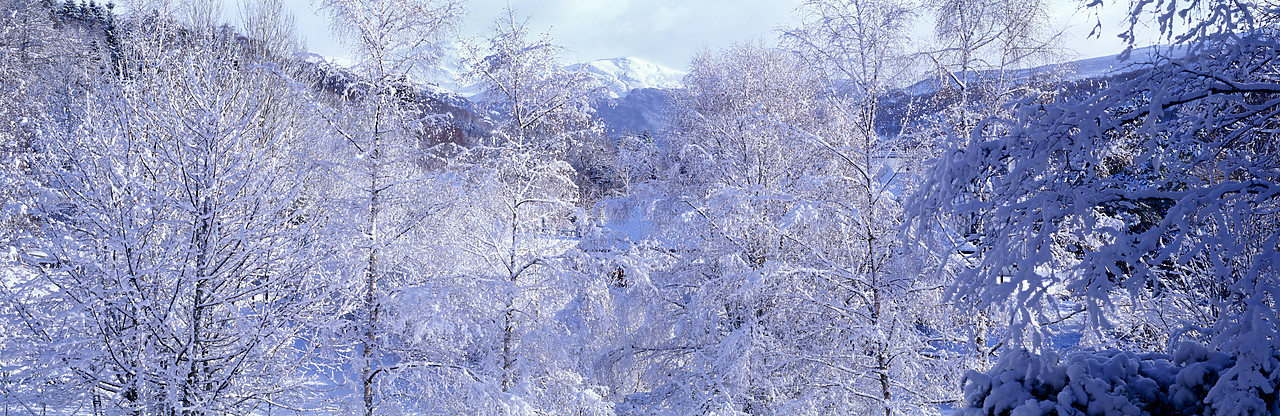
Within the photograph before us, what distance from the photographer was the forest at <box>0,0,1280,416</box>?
11.4ft

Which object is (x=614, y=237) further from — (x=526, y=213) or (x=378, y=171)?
(x=378, y=171)

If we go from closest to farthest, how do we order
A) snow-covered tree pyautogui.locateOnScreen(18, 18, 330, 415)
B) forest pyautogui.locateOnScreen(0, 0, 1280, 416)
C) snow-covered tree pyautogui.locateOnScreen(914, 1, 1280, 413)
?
snow-covered tree pyautogui.locateOnScreen(914, 1, 1280, 413) → forest pyautogui.locateOnScreen(0, 0, 1280, 416) → snow-covered tree pyautogui.locateOnScreen(18, 18, 330, 415)

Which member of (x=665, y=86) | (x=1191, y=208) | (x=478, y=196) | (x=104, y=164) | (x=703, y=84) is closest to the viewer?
(x=1191, y=208)

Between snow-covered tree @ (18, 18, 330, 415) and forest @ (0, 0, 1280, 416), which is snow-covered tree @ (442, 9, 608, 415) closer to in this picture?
forest @ (0, 0, 1280, 416)

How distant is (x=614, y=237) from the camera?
8.71 metres

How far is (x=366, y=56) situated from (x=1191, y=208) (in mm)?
7596

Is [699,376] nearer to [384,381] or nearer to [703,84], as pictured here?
[384,381]

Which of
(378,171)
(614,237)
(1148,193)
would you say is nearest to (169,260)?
(378,171)

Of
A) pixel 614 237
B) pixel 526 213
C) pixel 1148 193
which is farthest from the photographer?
pixel 614 237

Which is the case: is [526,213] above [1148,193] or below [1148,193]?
below

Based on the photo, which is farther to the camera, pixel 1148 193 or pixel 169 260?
pixel 169 260

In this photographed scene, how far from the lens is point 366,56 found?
7656 mm

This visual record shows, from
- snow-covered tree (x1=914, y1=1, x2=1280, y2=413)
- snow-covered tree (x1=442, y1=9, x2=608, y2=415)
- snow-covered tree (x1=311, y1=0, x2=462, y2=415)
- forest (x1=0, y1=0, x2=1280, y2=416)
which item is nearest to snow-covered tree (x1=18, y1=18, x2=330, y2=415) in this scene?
forest (x1=0, y1=0, x2=1280, y2=416)

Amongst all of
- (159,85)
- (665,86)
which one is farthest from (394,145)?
(665,86)
